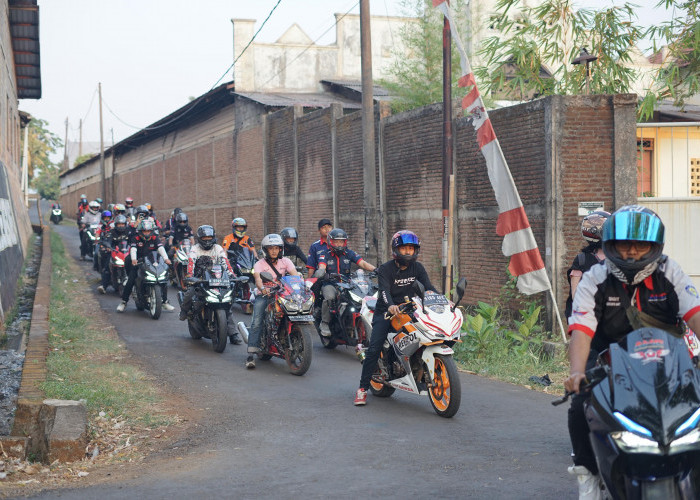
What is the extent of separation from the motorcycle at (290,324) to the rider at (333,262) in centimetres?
141

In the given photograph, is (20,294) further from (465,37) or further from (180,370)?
(465,37)

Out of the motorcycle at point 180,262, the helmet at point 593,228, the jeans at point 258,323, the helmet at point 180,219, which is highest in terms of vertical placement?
the helmet at point 180,219

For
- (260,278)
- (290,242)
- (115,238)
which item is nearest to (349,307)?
(260,278)

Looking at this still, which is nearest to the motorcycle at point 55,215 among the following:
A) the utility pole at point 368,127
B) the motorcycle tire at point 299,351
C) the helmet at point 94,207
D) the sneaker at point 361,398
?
the helmet at point 94,207

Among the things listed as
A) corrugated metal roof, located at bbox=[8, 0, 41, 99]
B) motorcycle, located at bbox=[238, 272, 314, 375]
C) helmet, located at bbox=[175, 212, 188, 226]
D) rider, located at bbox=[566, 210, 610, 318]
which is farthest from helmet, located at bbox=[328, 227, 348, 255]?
corrugated metal roof, located at bbox=[8, 0, 41, 99]

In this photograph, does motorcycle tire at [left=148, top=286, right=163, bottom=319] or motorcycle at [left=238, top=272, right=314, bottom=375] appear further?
motorcycle tire at [left=148, top=286, right=163, bottom=319]

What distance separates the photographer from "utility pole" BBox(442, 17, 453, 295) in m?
14.3

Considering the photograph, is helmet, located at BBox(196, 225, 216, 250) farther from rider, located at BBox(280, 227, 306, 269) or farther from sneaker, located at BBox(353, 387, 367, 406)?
sneaker, located at BBox(353, 387, 367, 406)

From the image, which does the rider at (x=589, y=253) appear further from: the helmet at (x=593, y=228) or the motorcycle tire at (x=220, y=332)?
the motorcycle tire at (x=220, y=332)

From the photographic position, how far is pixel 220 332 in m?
12.5

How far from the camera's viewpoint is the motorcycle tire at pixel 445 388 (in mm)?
8023

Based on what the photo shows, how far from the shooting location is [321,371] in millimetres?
11156

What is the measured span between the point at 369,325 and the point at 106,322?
6.37 metres

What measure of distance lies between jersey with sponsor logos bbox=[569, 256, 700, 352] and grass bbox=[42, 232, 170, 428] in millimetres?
4939
